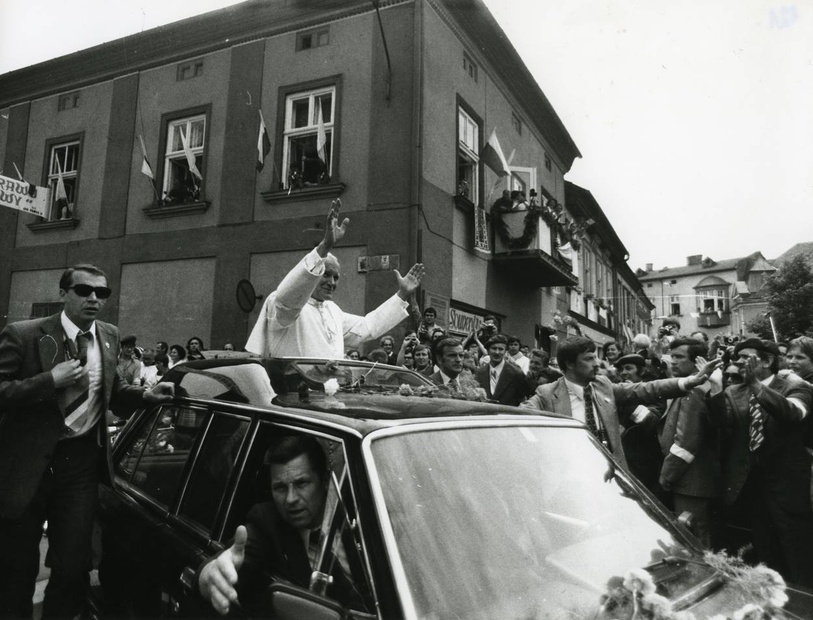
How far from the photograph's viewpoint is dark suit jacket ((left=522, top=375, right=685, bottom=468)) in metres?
3.95

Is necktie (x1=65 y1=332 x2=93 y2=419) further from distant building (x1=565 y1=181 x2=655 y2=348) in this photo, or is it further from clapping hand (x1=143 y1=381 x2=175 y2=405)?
distant building (x1=565 y1=181 x2=655 y2=348)

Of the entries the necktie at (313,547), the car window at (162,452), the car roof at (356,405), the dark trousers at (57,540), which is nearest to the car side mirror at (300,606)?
the necktie at (313,547)

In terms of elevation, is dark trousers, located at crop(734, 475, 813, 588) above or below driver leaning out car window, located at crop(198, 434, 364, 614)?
below

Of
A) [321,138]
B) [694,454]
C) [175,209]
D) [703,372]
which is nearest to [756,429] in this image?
[694,454]

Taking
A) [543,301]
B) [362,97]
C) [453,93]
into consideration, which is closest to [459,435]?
[362,97]

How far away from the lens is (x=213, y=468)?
7.69 ft

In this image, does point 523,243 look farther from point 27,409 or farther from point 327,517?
point 327,517

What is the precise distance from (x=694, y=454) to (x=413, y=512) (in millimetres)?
3071

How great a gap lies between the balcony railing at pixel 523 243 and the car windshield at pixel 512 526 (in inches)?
402

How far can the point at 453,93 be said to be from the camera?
1132cm

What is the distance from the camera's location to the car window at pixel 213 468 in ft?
7.36

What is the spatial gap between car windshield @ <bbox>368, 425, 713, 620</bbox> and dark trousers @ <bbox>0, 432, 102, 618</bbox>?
1970 millimetres

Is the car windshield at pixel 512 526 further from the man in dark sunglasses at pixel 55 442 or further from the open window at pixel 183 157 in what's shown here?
the open window at pixel 183 157

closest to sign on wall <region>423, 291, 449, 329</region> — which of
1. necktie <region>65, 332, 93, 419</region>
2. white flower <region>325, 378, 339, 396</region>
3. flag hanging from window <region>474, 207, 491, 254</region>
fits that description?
flag hanging from window <region>474, 207, 491, 254</region>
